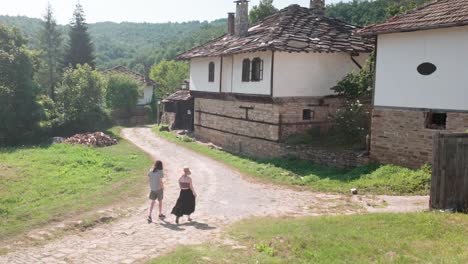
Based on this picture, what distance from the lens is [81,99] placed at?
36.3 meters

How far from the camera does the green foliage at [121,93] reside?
4528 cm

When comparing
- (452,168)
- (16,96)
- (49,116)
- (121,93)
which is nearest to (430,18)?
(452,168)

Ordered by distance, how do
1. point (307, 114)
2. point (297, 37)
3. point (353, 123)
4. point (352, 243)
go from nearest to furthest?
point (352, 243)
point (353, 123)
point (297, 37)
point (307, 114)

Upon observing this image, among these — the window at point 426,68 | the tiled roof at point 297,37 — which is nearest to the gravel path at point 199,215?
the window at point 426,68

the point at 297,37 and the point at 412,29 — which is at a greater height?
the point at 297,37

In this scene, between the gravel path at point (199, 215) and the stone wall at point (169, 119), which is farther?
the stone wall at point (169, 119)

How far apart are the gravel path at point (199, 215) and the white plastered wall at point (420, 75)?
3938mm

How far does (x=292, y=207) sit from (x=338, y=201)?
1.48m

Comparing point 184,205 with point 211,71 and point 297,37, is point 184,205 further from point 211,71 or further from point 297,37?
point 211,71

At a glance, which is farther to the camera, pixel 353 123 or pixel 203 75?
pixel 203 75

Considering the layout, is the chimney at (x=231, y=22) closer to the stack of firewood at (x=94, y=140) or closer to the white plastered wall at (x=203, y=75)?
the white plastered wall at (x=203, y=75)

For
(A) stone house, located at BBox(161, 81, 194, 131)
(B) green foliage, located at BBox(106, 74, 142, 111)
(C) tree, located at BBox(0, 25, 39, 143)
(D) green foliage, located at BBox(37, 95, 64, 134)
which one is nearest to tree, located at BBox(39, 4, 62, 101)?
(B) green foliage, located at BBox(106, 74, 142, 111)

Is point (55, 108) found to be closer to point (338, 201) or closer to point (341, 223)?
point (338, 201)

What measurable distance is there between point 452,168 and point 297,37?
491 inches
